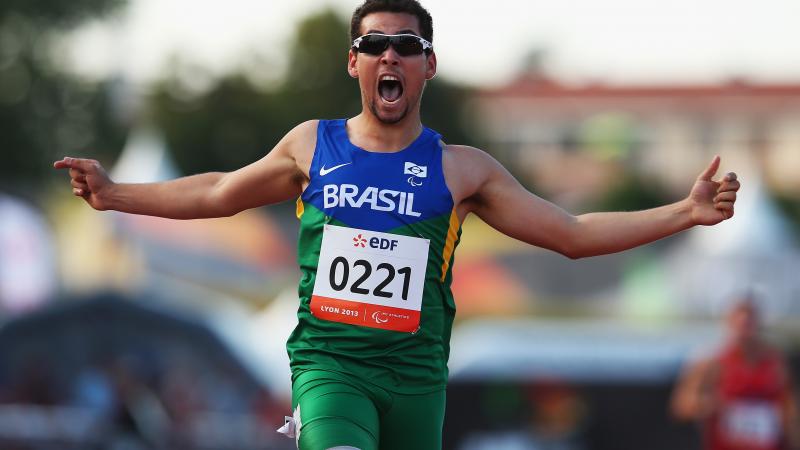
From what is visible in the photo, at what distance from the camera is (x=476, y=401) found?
16.3 m

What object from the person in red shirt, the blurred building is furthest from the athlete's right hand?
the blurred building

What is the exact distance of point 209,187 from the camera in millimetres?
5875

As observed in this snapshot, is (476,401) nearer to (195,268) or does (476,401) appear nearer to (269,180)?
(195,268)

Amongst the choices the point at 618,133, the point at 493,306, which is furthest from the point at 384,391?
the point at 618,133

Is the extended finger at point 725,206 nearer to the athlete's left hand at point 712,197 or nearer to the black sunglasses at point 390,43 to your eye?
the athlete's left hand at point 712,197

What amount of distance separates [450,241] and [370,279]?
370 millimetres

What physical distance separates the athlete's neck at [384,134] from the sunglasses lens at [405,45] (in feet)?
0.82

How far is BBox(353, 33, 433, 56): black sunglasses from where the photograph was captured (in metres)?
5.58

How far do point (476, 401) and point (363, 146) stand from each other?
11.0 metres

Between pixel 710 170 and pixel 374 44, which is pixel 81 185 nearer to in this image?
pixel 374 44

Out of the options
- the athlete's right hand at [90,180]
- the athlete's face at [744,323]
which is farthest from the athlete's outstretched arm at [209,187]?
the athlete's face at [744,323]

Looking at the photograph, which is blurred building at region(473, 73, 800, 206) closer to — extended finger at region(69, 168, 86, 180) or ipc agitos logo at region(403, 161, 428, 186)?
extended finger at region(69, 168, 86, 180)

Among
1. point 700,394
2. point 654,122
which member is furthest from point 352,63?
point 654,122

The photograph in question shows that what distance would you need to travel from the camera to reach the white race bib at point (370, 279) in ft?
18.0
